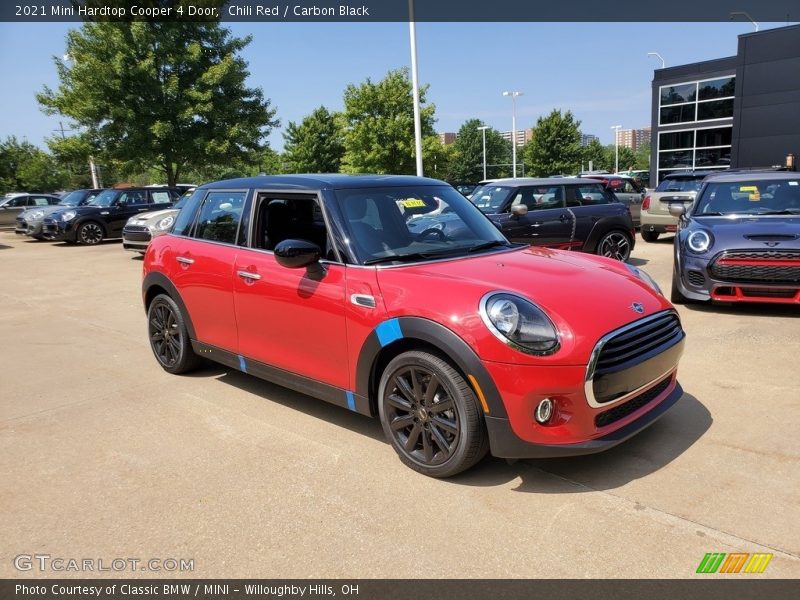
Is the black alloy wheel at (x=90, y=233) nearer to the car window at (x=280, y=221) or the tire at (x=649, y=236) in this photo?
the tire at (x=649, y=236)

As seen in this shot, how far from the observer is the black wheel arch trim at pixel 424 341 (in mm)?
3012

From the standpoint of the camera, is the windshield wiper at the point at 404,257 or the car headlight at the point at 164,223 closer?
the windshield wiper at the point at 404,257

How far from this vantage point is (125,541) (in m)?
2.82

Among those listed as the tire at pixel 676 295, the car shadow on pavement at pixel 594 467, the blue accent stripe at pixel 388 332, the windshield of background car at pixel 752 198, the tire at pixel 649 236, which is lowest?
the tire at pixel 649 236

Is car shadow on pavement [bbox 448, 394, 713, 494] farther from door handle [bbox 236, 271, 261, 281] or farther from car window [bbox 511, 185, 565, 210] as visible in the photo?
car window [bbox 511, 185, 565, 210]

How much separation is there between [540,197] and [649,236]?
6.30 meters

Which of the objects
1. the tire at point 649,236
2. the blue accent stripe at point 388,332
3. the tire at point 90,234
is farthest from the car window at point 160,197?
the blue accent stripe at point 388,332

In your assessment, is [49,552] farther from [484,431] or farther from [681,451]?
[681,451]

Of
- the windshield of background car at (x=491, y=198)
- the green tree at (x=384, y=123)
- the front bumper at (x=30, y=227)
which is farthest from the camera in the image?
the green tree at (x=384, y=123)

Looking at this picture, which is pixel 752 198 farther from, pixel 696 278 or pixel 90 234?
pixel 90 234

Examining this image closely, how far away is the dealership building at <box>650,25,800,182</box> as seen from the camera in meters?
27.5

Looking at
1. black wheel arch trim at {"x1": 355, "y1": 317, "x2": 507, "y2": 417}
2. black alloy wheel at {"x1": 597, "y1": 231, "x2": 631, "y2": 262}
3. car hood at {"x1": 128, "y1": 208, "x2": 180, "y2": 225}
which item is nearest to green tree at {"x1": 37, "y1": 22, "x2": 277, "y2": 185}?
car hood at {"x1": 128, "y1": 208, "x2": 180, "y2": 225}

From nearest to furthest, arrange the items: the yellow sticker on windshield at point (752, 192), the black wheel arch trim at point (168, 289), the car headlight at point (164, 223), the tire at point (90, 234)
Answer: the black wheel arch trim at point (168, 289) → the yellow sticker on windshield at point (752, 192) → the car headlight at point (164, 223) → the tire at point (90, 234)

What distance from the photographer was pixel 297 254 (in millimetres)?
3727
